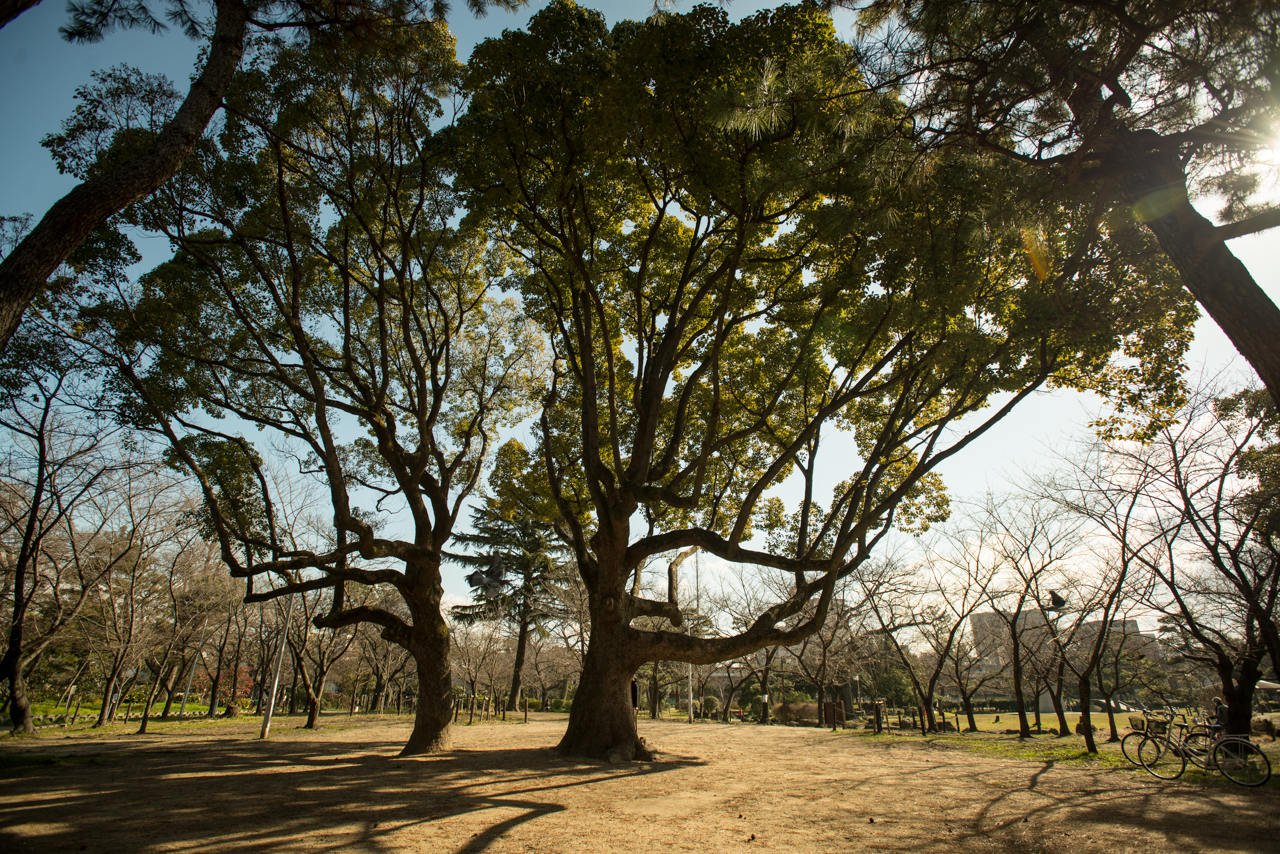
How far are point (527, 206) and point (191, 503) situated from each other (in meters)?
13.9

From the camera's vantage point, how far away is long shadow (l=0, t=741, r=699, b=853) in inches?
145

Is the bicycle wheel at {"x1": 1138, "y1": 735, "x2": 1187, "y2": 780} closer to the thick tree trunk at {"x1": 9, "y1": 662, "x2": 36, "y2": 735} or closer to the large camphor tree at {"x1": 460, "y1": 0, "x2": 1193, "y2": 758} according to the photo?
the large camphor tree at {"x1": 460, "y1": 0, "x2": 1193, "y2": 758}

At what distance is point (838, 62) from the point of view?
4793 mm

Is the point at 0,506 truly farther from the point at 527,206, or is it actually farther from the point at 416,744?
the point at 527,206

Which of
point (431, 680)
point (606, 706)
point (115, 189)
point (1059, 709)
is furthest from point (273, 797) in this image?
point (1059, 709)

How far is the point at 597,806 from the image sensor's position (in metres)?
5.08

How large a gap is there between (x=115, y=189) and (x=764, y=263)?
6.75 m

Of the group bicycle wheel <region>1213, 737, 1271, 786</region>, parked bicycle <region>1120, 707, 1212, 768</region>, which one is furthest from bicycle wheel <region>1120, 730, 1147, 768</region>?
bicycle wheel <region>1213, 737, 1271, 786</region>

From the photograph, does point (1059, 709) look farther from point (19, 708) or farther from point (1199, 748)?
point (19, 708)

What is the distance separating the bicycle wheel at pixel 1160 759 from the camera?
725 centimetres

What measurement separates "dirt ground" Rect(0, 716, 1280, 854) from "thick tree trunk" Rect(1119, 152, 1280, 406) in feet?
11.4

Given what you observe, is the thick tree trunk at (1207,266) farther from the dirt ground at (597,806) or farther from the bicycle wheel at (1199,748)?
the bicycle wheel at (1199,748)

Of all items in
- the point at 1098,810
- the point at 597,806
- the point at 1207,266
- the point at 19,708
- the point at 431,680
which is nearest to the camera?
the point at 1207,266

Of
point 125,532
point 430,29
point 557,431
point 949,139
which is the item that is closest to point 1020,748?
point 557,431
